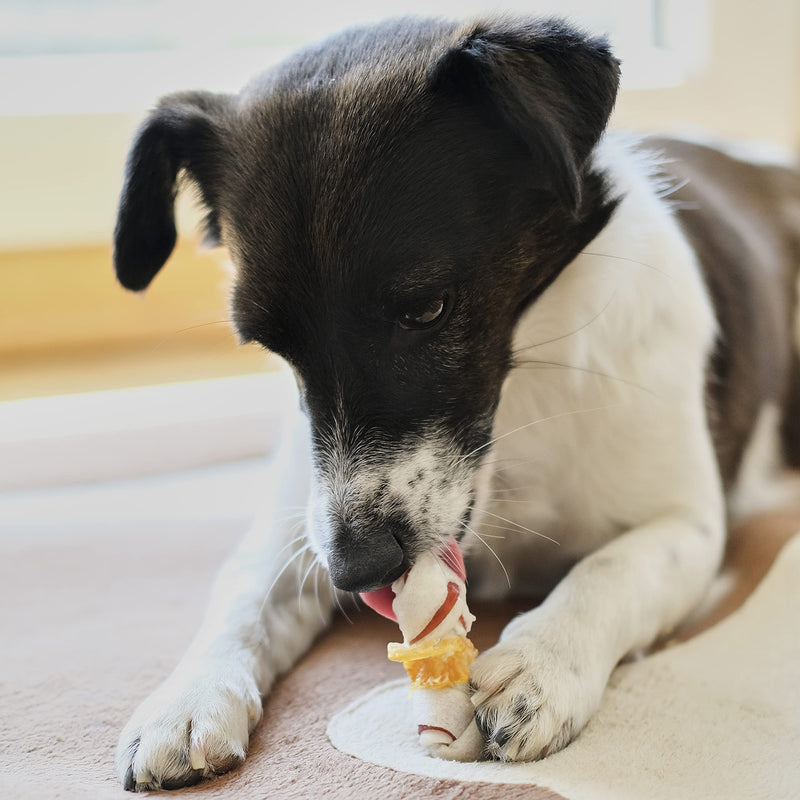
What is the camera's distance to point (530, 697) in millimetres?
1399

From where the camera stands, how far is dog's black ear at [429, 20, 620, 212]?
1445mm

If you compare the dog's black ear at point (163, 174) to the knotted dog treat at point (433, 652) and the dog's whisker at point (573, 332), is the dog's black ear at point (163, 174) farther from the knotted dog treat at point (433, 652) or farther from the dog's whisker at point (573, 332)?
the knotted dog treat at point (433, 652)

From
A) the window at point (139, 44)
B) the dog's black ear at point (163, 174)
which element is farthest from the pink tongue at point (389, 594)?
the window at point (139, 44)

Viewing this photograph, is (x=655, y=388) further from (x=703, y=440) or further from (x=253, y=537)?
(x=253, y=537)

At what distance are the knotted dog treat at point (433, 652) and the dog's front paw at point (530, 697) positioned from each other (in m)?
0.03

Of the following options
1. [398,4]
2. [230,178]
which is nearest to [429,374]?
[230,178]

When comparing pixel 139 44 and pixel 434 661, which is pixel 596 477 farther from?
pixel 139 44

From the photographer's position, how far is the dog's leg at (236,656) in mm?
1394

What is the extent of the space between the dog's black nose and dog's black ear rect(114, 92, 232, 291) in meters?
0.72

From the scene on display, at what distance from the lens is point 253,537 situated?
200 centimetres

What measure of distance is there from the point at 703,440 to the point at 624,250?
1.36 ft

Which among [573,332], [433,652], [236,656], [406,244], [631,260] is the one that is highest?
[406,244]

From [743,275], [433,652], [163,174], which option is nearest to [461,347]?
[433,652]

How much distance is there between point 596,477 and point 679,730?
55cm
